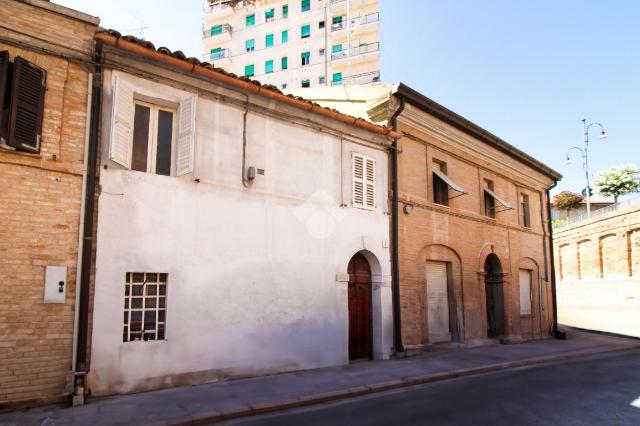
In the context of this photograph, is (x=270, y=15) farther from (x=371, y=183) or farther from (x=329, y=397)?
(x=329, y=397)

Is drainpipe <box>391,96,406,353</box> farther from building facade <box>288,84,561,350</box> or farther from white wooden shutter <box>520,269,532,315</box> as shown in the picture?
white wooden shutter <box>520,269,532,315</box>

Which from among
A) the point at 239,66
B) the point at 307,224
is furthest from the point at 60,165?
the point at 239,66

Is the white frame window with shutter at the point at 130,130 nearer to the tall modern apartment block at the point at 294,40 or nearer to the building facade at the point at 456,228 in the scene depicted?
the building facade at the point at 456,228

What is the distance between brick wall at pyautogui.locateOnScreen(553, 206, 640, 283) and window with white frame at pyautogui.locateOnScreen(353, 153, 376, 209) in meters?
26.0

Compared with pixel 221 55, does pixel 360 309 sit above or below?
below

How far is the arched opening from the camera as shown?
17547 millimetres

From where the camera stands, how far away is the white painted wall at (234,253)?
8.22 m

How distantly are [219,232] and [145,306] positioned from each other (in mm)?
1942

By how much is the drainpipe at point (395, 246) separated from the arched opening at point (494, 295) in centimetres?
585

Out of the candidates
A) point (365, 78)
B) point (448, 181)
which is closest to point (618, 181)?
point (365, 78)

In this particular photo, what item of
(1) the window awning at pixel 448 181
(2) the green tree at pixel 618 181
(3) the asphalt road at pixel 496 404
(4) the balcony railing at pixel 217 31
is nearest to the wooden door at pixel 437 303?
(1) the window awning at pixel 448 181

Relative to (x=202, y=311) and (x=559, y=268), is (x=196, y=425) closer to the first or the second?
(x=202, y=311)

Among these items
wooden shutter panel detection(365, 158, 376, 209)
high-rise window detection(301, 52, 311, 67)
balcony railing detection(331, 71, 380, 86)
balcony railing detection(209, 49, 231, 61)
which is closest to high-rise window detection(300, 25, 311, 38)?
high-rise window detection(301, 52, 311, 67)

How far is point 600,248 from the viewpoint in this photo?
34281 mm
